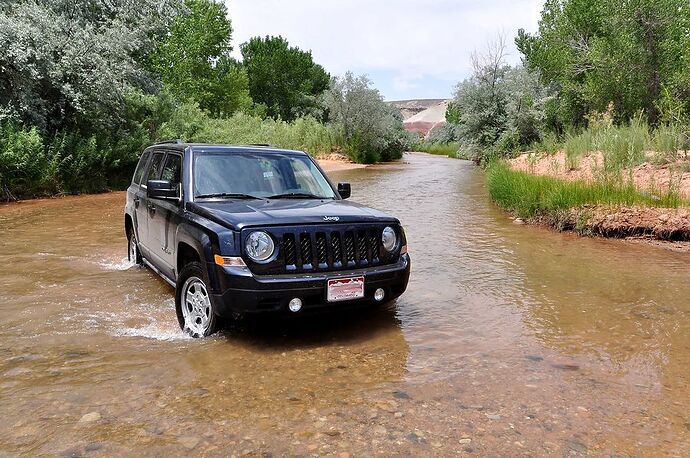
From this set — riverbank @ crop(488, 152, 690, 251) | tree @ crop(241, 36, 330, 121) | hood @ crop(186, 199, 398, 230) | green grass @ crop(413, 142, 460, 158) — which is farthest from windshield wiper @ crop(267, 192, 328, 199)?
tree @ crop(241, 36, 330, 121)

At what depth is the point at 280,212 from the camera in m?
4.90

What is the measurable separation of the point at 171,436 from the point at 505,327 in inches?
133

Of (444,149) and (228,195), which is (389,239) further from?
(444,149)

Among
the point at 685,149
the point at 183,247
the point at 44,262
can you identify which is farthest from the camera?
the point at 685,149

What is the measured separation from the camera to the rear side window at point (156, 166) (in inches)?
261

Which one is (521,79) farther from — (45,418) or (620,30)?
(45,418)

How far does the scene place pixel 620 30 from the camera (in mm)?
19656

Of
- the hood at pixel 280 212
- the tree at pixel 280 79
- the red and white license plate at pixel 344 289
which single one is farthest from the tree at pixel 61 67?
the tree at pixel 280 79

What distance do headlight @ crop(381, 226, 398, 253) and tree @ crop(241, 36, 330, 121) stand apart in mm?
69126

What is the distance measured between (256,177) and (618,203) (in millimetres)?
7366

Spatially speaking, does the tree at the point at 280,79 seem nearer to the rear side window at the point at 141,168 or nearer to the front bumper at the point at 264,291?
the rear side window at the point at 141,168

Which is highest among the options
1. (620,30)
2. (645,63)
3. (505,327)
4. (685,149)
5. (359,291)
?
(620,30)

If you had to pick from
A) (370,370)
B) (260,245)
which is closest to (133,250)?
(260,245)

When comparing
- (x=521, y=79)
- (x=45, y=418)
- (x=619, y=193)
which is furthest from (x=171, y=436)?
(x=521, y=79)
